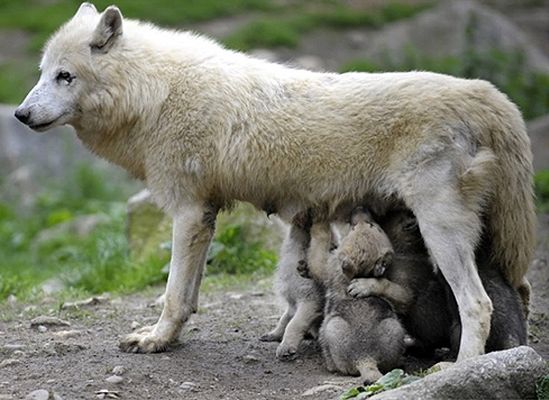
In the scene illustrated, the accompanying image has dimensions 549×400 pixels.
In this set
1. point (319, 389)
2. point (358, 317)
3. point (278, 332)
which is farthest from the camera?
point (278, 332)

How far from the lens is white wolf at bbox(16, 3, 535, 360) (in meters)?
6.53

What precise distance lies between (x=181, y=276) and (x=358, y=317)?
1233 mm

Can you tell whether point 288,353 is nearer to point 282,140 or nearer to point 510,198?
point 282,140

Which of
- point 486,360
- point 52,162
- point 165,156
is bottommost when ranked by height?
point 52,162

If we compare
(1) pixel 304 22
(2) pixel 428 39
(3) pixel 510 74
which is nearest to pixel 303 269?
(3) pixel 510 74

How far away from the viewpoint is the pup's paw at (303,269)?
23.1 feet

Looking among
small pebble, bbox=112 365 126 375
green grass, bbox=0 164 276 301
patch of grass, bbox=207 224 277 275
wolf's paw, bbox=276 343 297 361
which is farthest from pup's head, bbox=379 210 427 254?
patch of grass, bbox=207 224 277 275

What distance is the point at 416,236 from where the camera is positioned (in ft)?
22.6

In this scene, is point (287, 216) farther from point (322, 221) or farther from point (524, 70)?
point (524, 70)

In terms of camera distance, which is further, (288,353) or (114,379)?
Answer: (288,353)

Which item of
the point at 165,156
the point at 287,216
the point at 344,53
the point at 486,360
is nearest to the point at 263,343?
the point at 287,216

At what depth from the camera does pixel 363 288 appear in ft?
21.5

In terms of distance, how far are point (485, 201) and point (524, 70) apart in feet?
34.3

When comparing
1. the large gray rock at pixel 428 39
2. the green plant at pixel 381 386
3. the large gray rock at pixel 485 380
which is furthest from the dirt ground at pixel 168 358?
the large gray rock at pixel 428 39
